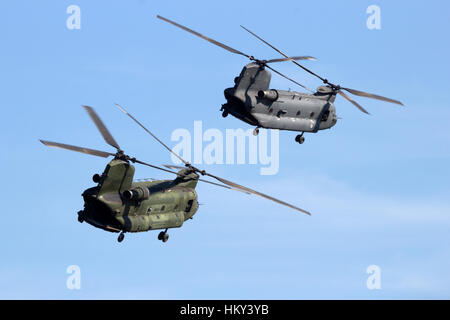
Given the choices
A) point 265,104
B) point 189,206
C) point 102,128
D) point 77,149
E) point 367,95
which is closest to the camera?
point 77,149

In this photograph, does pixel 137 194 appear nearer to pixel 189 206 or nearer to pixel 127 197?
pixel 127 197

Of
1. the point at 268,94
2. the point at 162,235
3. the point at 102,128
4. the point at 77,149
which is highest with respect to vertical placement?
the point at 268,94

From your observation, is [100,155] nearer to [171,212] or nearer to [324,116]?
[171,212]

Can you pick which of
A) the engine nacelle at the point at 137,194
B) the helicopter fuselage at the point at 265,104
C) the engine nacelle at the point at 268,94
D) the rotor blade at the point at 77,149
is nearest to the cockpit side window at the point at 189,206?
the engine nacelle at the point at 137,194

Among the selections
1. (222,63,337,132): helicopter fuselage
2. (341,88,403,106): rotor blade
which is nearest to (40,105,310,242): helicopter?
(222,63,337,132): helicopter fuselage

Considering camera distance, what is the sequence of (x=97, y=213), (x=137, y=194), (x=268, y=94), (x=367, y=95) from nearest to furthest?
(x=97, y=213) → (x=137, y=194) → (x=268, y=94) → (x=367, y=95)

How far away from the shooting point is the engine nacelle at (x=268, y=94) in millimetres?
113750

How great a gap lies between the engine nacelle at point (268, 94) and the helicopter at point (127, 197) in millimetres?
9326

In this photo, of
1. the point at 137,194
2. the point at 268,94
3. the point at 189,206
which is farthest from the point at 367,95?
the point at 137,194

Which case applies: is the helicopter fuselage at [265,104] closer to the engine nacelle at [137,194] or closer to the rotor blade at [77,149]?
the engine nacelle at [137,194]

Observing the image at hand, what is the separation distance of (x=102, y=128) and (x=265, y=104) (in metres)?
15.9

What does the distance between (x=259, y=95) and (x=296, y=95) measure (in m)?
5.45

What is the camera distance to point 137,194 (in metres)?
106

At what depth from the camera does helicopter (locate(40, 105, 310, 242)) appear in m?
104
